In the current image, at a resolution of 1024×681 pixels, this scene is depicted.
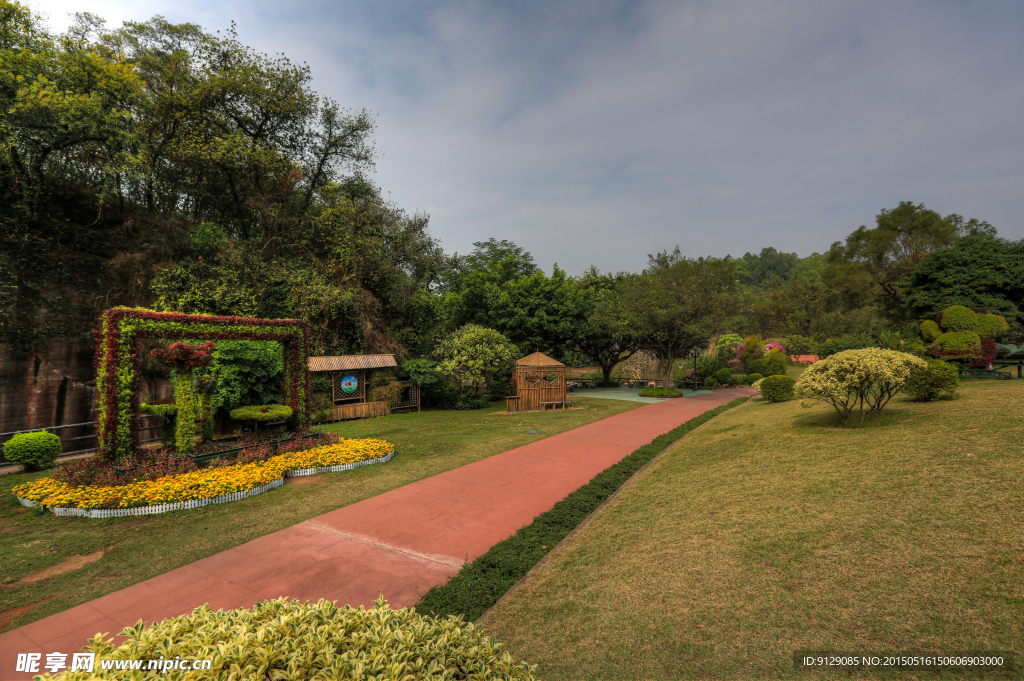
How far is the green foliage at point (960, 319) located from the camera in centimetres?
1424

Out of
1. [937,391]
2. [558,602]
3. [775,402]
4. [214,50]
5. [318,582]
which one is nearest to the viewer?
[558,602]

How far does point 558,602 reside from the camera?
185 inches

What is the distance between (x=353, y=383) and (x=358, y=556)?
13.6 metres

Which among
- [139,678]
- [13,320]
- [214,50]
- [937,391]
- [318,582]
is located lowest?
[318,582]

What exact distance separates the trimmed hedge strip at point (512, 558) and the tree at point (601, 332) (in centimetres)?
2104

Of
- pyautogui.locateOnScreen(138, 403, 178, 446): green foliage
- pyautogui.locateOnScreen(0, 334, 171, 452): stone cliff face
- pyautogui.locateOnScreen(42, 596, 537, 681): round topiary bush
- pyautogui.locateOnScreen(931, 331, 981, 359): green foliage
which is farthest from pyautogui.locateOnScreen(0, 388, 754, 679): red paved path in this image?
pyautogui.locateOnScreen(931, 331, 981, 359): green foliage

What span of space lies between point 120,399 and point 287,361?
4.08m

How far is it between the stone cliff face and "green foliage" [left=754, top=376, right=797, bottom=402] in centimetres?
2261

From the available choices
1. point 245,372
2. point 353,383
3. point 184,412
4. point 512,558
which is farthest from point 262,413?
point 512,558

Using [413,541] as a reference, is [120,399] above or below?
above

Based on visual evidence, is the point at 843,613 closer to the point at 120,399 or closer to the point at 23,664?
the point at 23,664

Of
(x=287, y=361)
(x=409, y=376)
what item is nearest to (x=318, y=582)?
(x=287, y=361)

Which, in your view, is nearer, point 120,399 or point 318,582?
point 318,582

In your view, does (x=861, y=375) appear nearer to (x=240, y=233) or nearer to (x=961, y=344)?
(x=961, y=344)
